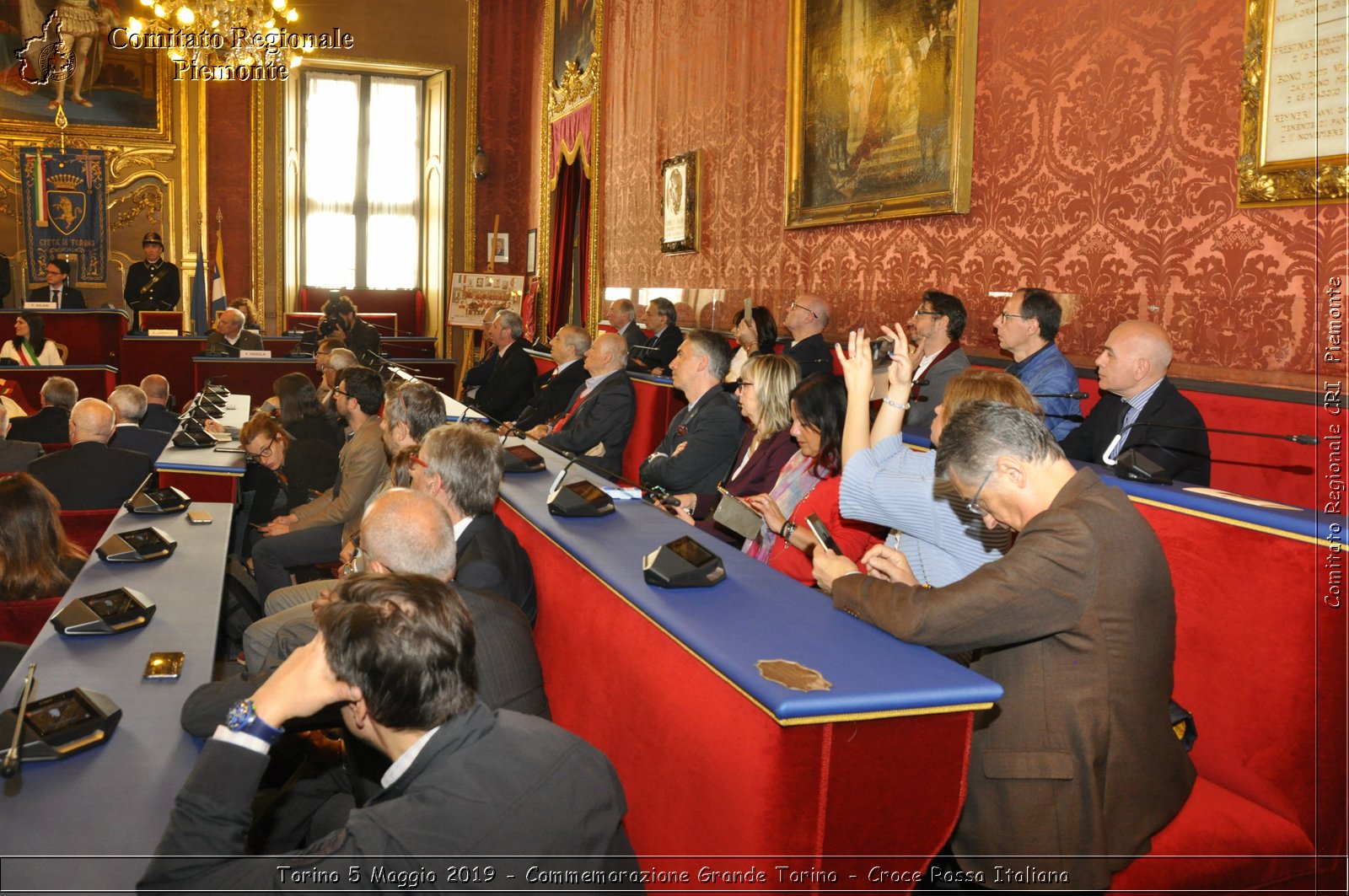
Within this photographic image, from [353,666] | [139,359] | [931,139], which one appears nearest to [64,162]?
[139,359]

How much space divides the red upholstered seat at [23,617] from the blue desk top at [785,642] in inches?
67.5

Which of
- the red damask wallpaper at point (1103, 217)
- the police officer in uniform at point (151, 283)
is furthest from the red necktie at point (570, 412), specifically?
the police officer in uniform at point (151, 283)

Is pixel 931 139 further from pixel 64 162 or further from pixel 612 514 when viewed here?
pixel 64 162

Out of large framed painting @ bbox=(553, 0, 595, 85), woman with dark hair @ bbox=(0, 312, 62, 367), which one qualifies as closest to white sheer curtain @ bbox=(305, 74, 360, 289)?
large framed painting @ bbox=(553, 0, 595, 85)

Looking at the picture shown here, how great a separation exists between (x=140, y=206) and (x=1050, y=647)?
1501 cm

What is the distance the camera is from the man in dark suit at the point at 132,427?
19.9ft

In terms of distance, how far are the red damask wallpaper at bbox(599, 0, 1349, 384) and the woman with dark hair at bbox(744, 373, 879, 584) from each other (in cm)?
201

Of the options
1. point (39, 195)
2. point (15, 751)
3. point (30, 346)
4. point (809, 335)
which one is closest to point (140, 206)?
point (39, 195)

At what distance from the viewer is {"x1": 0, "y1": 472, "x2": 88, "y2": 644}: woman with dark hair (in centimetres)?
329

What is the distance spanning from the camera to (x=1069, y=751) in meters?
2.07

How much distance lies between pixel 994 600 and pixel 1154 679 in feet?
1.45

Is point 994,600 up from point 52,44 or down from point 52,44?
down

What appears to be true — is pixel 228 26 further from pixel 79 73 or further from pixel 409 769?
pixel 409 769

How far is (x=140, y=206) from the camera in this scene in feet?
46.9
